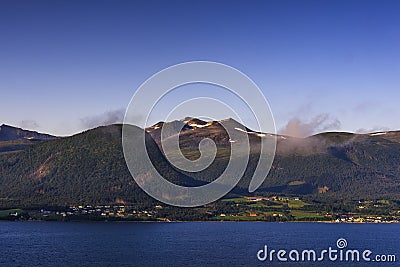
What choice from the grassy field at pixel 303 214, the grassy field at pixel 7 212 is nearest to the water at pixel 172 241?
the grassy field at pixel 7 212

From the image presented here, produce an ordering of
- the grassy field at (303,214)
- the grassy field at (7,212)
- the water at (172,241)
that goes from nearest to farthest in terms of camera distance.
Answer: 1. the water at (172,241)
2. the grassy field at (7,212)
3. the grassy field at (303,214)

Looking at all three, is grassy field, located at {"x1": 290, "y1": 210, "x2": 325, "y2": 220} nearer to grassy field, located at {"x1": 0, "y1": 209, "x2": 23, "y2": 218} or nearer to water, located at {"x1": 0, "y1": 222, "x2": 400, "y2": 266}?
water, located at {"x1": 0, "y1": 222, "x2": 400, "y2": 266}

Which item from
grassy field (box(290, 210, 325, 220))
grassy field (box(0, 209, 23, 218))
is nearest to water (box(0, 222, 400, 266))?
grassy field (box(0, 209, 23, 218))

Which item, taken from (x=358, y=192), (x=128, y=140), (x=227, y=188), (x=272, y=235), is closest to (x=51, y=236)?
(x=272, y=235)

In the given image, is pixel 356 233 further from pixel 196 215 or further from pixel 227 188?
pixel 227 188

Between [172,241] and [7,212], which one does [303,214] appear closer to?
[172,241]

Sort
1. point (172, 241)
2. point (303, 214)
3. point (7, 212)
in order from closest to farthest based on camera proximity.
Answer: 1. point (172, 241)
2. point (7, 212)
3. point (303, 214)

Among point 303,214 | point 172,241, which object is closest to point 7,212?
point 172,241

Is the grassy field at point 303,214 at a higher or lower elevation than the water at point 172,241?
higher

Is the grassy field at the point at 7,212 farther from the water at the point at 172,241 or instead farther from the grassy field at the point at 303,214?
the grassy field at the point at 303,214
